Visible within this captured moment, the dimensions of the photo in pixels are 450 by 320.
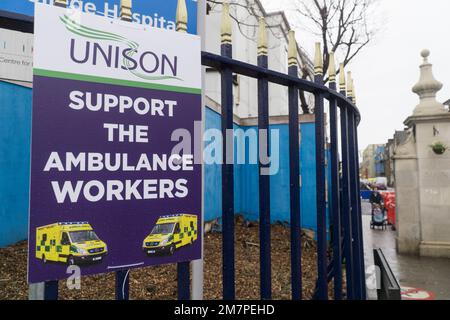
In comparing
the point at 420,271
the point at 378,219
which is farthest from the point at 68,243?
the point at 378,219

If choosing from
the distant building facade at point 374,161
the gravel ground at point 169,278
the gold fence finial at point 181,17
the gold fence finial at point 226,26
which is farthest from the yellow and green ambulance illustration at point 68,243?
the distant building facade at point 374,161

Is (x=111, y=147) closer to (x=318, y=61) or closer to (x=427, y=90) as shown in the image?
(x=318, y=61)

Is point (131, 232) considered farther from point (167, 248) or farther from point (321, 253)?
point (321, 253)

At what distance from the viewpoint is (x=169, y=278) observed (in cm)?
402

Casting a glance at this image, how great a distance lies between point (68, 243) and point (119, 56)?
0.82 metres

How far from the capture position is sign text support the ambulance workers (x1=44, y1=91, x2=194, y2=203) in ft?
4.56

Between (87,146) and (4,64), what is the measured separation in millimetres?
3922

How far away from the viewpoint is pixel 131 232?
1521 mm

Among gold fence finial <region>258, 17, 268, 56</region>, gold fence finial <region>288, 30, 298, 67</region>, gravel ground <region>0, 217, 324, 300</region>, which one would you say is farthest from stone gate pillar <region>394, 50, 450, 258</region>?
gold fence finial <region>258, 17, 268, 56</region>

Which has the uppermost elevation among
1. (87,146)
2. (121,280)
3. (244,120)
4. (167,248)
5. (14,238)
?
(244,120)

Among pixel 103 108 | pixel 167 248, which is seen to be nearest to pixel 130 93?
pixel 103 108

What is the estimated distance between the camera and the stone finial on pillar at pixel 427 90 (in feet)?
27.1

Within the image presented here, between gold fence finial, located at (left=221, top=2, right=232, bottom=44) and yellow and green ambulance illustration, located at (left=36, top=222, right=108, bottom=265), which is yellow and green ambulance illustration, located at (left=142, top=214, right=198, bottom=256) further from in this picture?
gold fence finial, located at (left=221, top=2, right=232, bottom=44)

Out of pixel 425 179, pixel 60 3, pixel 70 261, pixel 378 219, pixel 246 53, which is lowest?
pixel 378 219
